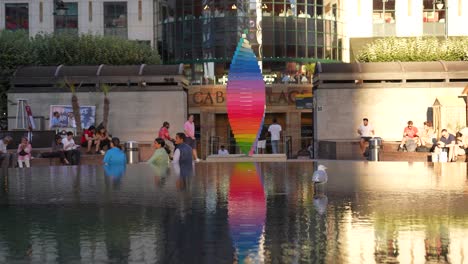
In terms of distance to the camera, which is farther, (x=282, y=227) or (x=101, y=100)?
(x=101, y=100)

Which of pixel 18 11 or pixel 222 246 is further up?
pixel 18 11

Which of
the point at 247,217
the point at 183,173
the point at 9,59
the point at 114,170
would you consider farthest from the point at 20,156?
the point at 9,59

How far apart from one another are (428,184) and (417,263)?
332 inches

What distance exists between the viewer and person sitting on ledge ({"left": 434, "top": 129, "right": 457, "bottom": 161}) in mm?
27219

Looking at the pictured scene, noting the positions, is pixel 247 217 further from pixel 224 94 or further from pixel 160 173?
pixel 224 94

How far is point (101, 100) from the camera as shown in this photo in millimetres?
36906

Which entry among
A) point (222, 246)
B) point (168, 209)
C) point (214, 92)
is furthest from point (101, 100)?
point (222, 246)

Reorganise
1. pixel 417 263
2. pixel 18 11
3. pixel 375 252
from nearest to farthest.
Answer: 1. pixel 417 263
2. pixel 375 252
3. pixel 18 11

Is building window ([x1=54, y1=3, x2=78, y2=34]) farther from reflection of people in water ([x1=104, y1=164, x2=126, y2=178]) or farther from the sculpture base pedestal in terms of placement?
reflection of people in water ([x1=104, y1=164, x2=126, y2=178])

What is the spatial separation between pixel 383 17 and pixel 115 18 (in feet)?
65.4

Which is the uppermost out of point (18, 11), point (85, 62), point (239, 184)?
point (18, 11)

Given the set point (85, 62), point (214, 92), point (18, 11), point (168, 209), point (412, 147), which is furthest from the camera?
point (18, 11)

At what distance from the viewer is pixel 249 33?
204ft

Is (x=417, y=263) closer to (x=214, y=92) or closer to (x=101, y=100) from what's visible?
(x=101, y=100)
